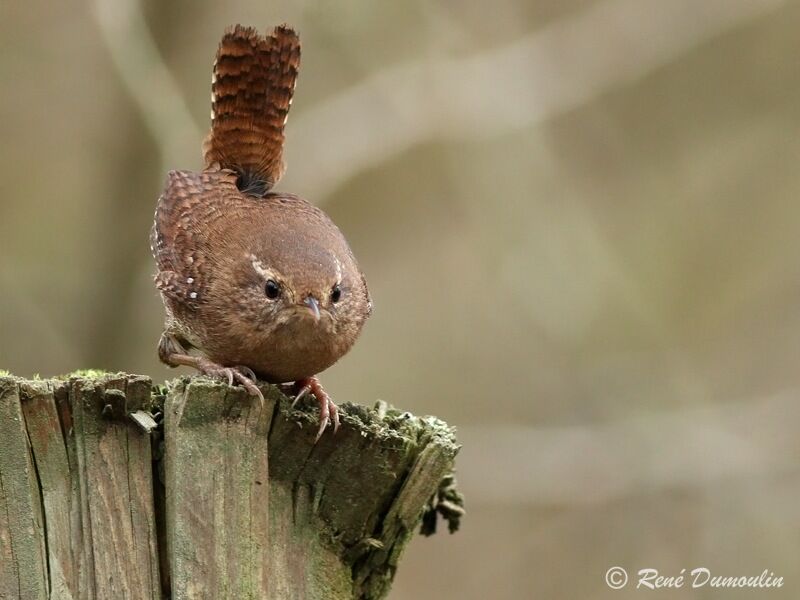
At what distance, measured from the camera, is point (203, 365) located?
376 cm

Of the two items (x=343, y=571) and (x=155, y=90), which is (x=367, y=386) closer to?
(x=155, y=90)

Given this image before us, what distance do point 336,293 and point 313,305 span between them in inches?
5.9

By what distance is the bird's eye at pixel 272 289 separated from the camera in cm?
355

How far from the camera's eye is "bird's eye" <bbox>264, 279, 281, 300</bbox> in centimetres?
355

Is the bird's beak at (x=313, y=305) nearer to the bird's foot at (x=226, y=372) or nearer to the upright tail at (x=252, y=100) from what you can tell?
the bird's foot at (x=226, y=372)

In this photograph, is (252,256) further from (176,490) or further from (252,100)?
(176,490)

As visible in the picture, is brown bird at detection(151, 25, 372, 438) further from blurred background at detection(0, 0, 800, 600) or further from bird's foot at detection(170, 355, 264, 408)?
blurred background at detection(0, 0, 800, 600)

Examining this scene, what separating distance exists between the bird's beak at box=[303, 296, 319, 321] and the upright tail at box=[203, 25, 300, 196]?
0.91m

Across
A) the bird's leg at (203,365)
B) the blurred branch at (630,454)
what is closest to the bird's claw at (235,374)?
the bird's leg at (203,365)

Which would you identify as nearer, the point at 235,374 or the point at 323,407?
the point at 323,407

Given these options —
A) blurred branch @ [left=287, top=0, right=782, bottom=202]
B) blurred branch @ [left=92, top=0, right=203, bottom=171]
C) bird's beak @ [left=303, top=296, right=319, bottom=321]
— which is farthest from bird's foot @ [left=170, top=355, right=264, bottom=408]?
blurred branch @ [left=287, top=0, right=782, bottom=202]

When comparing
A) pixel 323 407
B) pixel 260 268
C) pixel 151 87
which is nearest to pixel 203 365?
pixel 260 268

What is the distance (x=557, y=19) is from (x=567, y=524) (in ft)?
12.0

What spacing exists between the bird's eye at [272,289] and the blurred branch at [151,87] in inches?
156
